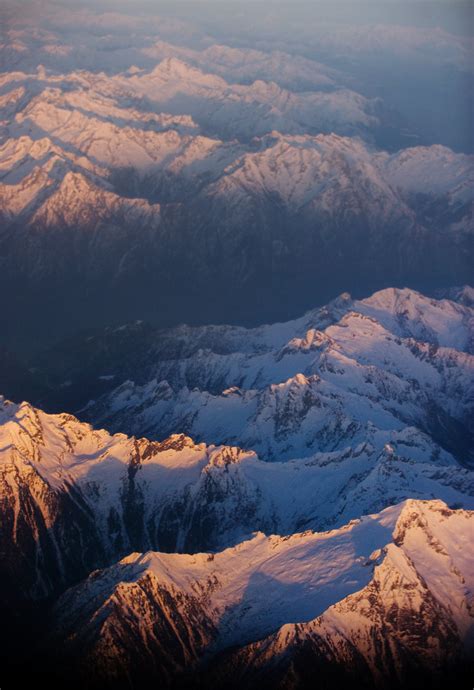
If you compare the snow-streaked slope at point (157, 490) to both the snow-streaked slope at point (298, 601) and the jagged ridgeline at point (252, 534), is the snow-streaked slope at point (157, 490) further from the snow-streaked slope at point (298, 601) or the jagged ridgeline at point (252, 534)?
the snow-streaked slope at point (298, 601)

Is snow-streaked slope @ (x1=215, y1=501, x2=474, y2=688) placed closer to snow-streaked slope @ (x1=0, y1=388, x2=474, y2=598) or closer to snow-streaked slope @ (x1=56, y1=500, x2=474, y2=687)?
snow-streaked slope @ (x1=56, y1=500, x2=474, y2=687)

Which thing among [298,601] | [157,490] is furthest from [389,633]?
[157,490]

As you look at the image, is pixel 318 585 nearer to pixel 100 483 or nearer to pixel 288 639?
pixel 288 639

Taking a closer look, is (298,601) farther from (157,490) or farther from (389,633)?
(157,490)

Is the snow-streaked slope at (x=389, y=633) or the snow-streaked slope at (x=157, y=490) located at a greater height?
the snow-streaked slope at (x=389, y=633)

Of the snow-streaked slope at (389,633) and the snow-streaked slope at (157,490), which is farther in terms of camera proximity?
the snow-streaked slope at (157,490)

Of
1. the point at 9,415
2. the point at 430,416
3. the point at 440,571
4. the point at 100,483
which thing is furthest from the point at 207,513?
the point at 430,416

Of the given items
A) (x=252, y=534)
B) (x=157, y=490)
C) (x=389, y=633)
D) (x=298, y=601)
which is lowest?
(x=157, y=490)

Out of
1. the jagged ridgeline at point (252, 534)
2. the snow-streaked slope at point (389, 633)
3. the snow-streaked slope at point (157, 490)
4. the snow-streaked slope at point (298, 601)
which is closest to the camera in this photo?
the snow-streaked slope at point (389, 633)

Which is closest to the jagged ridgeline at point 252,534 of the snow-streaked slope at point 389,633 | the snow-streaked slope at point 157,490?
the snow-streaked slope at point 389,633
